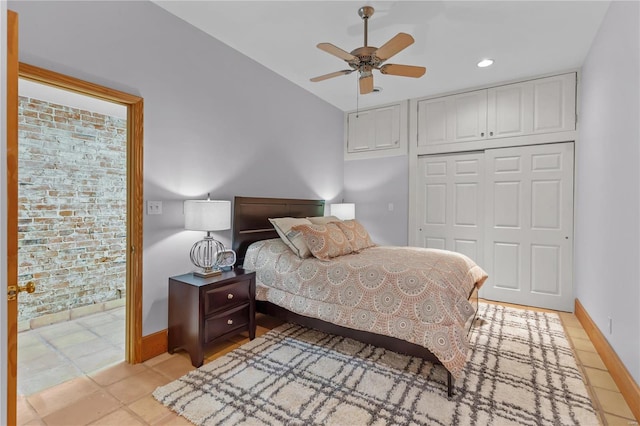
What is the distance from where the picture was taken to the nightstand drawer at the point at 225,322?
90.7 inches

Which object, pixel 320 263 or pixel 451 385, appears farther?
pixel 320 263

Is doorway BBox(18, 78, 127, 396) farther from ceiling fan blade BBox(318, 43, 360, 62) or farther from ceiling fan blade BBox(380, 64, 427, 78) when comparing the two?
ceiling fan blade BBox(380, 64, 427, 78)

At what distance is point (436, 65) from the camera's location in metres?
3.35

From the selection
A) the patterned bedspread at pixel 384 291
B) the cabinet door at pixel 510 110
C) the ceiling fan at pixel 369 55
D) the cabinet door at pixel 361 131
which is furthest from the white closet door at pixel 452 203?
the ceiling fan at pixel 369 55

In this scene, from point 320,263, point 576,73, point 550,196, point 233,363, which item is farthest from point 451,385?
point 576,73

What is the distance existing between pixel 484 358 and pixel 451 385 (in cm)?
70

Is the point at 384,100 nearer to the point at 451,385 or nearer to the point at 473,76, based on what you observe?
the point at 473,76

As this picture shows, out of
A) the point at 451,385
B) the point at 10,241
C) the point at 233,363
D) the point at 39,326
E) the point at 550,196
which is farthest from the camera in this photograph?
the point at 550,196

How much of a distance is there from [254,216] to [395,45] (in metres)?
2.05

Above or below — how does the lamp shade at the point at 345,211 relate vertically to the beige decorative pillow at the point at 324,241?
above

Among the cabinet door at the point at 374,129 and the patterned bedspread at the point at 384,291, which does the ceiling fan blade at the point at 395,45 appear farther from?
the cabinet door at the point at 374,129

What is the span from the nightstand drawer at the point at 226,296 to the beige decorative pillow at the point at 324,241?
2.08 ft

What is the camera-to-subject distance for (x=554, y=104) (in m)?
3.50

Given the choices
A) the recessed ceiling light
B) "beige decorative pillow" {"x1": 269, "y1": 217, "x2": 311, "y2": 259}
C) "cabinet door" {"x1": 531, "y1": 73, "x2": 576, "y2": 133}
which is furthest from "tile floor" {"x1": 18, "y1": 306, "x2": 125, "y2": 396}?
"cabinet door" {"x1": 531, "y1": 73, "x2": 576, "y2": 133}
